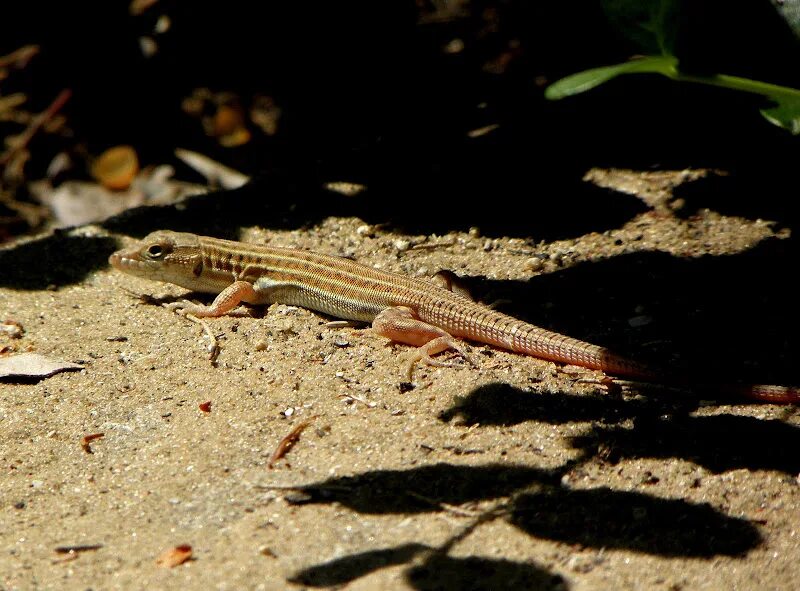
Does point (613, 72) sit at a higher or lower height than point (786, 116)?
higher

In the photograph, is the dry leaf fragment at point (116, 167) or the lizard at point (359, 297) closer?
the lizard at point (359, 297)

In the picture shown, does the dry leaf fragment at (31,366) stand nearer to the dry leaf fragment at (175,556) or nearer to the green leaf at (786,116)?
the dry leaf fragment at (175,556)

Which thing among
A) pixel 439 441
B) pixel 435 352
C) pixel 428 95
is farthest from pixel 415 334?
pixel 428 95

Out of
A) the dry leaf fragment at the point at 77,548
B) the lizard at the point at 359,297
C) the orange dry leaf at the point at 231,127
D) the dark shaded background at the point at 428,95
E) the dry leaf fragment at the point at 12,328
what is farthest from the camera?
the orange dry leaf at the point at 231,127

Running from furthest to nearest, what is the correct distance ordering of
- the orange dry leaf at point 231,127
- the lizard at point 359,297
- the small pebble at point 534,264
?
the orange dry leaf at point 231,127, the small pebble at point 534,264, the lizard at point 359,297

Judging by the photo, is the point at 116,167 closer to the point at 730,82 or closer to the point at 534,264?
the point at 534,264

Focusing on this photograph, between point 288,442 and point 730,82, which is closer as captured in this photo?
point 730,82

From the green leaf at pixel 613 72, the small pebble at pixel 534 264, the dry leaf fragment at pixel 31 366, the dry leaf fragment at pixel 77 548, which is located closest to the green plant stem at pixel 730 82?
the green leaf at pixel 613 72

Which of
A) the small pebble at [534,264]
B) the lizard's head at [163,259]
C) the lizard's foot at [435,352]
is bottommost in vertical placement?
the lizard's foot at [435,352]
